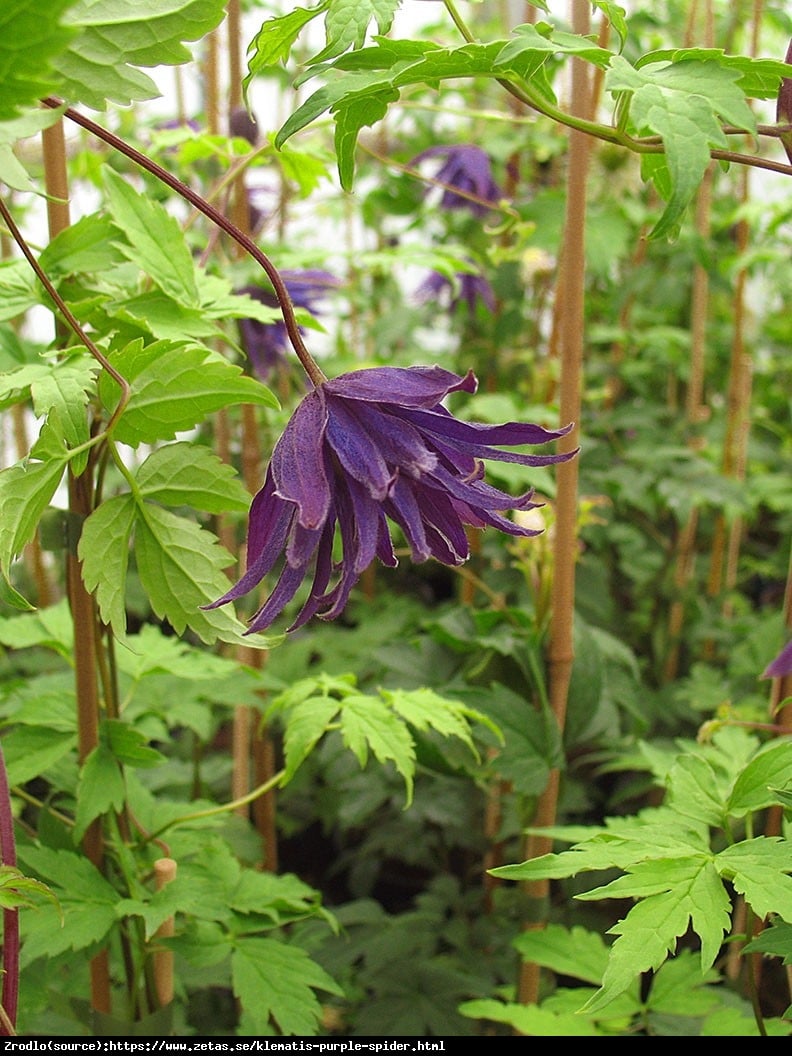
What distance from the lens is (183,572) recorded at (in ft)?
1.82

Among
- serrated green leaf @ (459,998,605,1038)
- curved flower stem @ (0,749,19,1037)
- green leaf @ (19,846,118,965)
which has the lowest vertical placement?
serrated green leaf @ (459,998,605,1038)

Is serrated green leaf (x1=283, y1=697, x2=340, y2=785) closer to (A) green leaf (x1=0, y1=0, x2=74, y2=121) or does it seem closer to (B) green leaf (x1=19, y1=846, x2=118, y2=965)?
(B) green leaf (x1=19, y1=846, x2=118, y2=965)

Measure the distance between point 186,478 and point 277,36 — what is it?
24 centimetres

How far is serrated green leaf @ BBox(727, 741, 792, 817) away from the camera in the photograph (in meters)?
0.60

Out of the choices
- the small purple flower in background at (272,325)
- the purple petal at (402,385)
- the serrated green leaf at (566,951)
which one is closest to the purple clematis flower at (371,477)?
the purple petal at (402,385)

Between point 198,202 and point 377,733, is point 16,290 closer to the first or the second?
point 198,202

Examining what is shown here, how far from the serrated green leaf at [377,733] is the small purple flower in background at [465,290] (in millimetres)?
769

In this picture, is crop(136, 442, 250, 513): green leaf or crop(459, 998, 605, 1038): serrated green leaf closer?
crop(136, 442, 250, 513): green leaf

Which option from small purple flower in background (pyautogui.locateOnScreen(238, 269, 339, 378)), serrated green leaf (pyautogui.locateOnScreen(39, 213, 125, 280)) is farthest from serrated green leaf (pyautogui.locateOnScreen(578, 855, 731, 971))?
small purple flower in background (pyautogui.locateOnScreen(238, 269, 339, 378))

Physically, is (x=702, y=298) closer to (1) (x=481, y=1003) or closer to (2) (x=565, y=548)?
(2) (x=565, y=548)

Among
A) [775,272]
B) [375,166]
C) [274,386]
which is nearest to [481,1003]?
[274,386]

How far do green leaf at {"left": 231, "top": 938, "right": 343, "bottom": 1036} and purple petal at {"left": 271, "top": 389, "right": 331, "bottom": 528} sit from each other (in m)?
0.41

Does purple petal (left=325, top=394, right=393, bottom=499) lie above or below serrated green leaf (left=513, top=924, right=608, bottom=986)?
above

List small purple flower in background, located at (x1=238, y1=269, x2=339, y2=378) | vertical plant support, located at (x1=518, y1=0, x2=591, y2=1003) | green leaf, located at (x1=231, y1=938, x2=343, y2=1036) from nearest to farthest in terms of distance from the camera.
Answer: green leaf, located at (x1=231, y1=938, x2=343, y2=1036)
vertical plant support, located at (x1=518, y1=0, x2=591, y2=1003)
small purple flower in background, located at (x1=238, y1=269, x2=339, y2=378)
